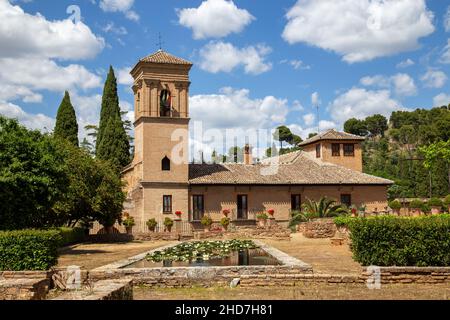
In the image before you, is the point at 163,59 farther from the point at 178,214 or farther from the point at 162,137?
the point at 178,214

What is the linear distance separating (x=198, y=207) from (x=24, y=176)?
17.0m

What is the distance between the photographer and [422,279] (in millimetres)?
11945

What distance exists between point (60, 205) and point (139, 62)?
1293 centimetres

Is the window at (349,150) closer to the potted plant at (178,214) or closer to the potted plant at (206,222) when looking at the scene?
the potted plant at (206,222)

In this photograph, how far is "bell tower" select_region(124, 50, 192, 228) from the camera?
33.8 metres

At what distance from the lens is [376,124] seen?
12388 centimetres

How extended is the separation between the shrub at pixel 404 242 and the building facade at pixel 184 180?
21905mm

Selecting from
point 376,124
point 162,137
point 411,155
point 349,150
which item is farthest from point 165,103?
point 376,124

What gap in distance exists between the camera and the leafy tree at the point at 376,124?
122938 millimetres

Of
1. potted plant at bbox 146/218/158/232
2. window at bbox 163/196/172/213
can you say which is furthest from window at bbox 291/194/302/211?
potted plant at bbox 146/218/158/232

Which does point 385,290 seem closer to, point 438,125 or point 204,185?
point 204,185

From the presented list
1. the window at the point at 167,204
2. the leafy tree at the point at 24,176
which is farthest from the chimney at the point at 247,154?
the leafy tree at the point at 24,176

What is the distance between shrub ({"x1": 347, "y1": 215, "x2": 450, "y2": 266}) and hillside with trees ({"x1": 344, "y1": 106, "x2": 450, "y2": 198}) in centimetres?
1355
